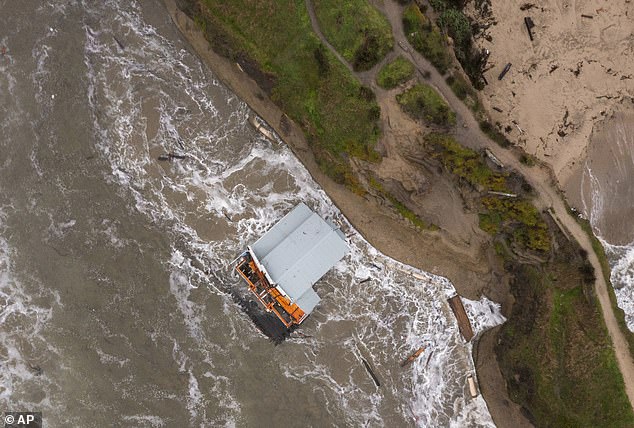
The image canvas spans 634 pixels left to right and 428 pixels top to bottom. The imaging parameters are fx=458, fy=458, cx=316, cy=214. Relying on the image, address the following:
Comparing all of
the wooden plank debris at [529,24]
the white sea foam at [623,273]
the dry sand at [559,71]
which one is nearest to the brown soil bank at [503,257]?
the white sea foam at [623,273]

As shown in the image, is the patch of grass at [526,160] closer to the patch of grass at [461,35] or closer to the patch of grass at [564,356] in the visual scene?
the patch of grass at [461,35]

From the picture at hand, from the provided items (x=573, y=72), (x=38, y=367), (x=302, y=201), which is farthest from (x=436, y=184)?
(x=38, y=367)

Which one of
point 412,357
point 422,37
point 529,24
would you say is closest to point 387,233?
point 412,357

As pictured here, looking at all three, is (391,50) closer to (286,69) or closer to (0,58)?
(286,69)

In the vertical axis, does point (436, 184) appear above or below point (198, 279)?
above

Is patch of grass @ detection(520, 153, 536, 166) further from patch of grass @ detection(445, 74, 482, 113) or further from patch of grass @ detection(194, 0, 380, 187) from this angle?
patch of grass @ detection(194, 0, 380, 187)

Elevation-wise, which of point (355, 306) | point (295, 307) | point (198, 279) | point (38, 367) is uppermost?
point (355, 306)
